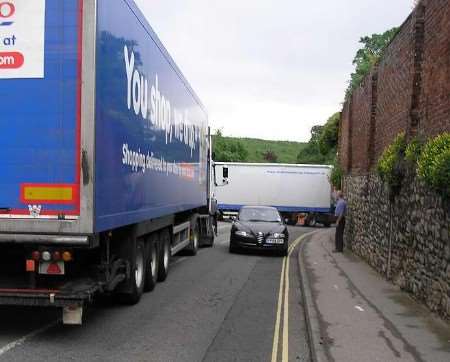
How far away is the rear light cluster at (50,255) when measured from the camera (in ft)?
21.9

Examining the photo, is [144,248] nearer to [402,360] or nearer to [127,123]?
[127,123]

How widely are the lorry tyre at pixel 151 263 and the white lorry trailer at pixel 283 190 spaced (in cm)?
2762

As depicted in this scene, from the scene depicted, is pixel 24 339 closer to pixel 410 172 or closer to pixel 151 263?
pixel 151 263

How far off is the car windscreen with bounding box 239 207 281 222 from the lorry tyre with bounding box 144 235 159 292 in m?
8.45

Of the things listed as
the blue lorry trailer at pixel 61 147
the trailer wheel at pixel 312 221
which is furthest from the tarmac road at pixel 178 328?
the trailer wheel at pixel 312 221

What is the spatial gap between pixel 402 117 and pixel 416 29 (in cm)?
179

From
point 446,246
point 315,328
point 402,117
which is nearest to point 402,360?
point 315,328

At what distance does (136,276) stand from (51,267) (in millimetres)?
2498

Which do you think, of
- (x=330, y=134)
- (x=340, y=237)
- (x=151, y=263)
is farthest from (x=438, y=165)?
(x=330, y=134)

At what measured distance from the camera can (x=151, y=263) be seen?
33.9ft

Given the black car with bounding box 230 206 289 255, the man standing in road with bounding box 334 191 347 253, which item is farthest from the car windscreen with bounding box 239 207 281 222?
the man standing in road with bounding box 334 191 347 253

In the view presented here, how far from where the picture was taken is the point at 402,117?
12117 millimetres

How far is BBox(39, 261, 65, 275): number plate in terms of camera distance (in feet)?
22.2

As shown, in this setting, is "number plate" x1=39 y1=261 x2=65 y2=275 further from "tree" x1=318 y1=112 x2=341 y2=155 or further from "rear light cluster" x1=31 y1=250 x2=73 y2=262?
"tree" x1=318 y1=112 x2=341 y2=155
